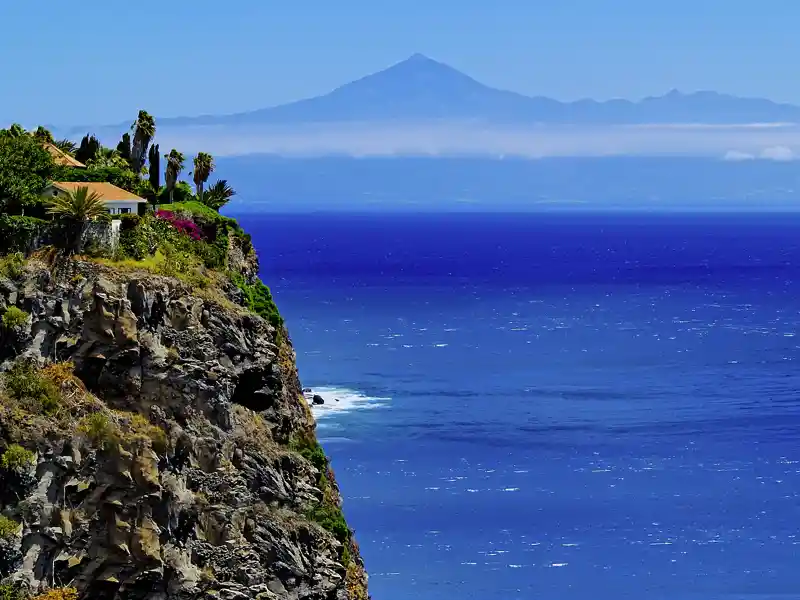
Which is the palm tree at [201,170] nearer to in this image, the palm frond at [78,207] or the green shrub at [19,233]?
the palm frond at [78,207]

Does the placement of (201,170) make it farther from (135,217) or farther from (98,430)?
(98,430)

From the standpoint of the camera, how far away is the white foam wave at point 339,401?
118200 mm

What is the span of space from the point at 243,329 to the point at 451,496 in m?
48.3

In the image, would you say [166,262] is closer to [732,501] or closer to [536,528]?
[536,528]

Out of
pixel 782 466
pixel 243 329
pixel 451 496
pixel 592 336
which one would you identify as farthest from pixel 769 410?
pixel 243 329

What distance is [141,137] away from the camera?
64875 millimetres

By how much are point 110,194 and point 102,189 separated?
50 centimetres

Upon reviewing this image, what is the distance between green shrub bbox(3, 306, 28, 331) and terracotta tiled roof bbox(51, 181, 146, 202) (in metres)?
7.36

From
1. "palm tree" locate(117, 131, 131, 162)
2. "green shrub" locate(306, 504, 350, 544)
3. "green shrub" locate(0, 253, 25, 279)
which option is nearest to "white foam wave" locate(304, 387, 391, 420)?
"palm tree" locate(117, 131, 131, 162)

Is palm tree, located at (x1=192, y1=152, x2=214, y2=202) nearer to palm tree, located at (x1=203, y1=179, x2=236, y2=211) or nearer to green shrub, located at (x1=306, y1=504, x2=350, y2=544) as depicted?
palm tree, located at (x1=203, y1=179, x2=236, y2=211)

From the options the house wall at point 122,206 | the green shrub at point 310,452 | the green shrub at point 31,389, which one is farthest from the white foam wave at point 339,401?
the green shrub at point 31,389

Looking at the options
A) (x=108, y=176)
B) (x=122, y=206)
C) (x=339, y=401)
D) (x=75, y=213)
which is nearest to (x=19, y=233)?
(x=75, y=213)

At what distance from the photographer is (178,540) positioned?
148ft

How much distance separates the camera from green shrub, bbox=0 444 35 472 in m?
41.6
